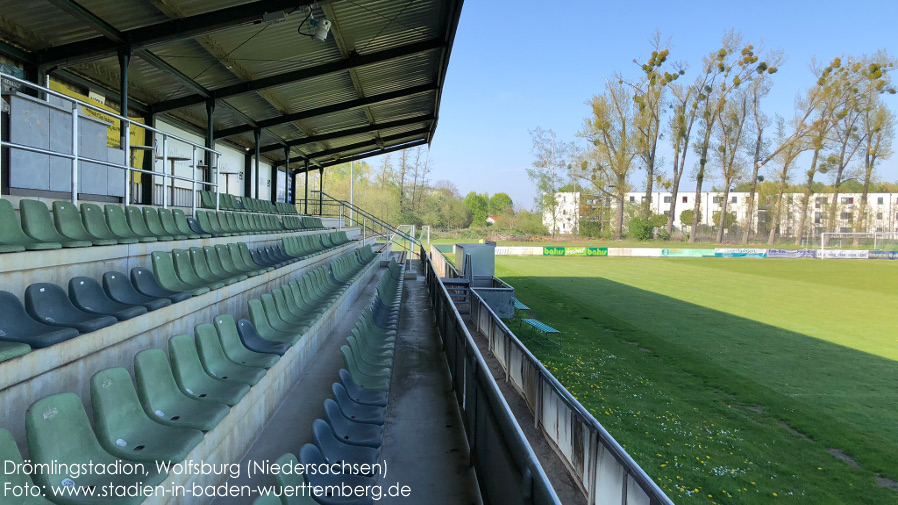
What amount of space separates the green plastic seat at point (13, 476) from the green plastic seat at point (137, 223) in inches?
122

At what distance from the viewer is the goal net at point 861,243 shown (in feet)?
131

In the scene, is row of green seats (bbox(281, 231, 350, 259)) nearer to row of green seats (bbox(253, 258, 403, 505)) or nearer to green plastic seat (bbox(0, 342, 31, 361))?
row of green seats (bbox(253, 258, 403, 505))

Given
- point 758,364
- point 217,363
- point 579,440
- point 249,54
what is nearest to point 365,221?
point 249,54

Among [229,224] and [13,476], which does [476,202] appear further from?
[13,476]

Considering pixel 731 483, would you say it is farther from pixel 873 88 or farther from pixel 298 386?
pixel 873 88

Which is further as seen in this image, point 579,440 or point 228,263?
point 228,263

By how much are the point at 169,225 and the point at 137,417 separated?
3.42 m

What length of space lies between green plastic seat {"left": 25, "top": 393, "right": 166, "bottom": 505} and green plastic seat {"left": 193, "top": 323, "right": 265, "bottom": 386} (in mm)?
1013

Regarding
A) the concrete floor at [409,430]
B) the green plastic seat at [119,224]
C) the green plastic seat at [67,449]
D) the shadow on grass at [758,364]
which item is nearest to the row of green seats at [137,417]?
the green plastic seat at [67,449]

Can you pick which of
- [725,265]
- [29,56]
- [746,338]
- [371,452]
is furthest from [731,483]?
[725,265]

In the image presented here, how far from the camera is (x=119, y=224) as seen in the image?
421 centimetres

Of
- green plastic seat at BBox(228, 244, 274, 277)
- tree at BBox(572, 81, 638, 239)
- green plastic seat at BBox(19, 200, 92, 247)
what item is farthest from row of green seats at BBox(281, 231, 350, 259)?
tree at BBox(572, 81, 638, 239)

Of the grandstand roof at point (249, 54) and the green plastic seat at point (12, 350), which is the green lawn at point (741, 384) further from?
the grandstand roof at point (249, 54)

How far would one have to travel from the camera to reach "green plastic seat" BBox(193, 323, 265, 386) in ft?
9.75
